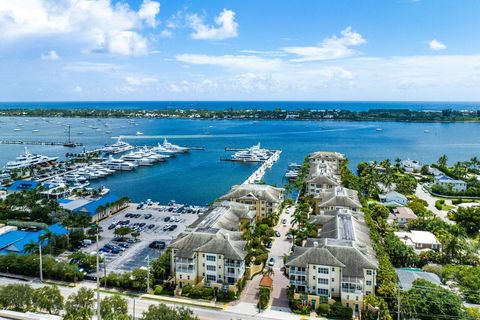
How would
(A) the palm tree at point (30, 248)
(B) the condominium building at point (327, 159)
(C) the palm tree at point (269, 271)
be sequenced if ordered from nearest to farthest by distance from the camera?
(C) the palm tree at point (269, 271), (A) the palm tree at point (30, 248), (B) the condominium building at point (327, 159)

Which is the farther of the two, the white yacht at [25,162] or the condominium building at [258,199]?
the white yacht at [25,162]

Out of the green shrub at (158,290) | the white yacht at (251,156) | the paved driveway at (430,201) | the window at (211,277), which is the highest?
the white yacht at (251,156)

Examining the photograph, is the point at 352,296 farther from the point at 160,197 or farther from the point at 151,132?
the point at 151,132

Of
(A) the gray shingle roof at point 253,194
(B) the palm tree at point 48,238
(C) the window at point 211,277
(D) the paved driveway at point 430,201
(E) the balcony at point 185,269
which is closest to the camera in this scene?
(E) the balcony at point 185,269

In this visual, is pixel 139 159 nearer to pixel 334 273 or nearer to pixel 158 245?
pixel 158 245

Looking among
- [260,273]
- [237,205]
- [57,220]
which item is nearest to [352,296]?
[260,273]

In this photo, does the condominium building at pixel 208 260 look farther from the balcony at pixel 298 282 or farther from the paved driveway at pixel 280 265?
the balcony at pixel 298 282

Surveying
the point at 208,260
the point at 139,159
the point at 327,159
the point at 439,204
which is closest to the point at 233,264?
the point at 208,260

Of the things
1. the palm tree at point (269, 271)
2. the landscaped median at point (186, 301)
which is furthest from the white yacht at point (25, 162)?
the palm tree at point (269, 271)
